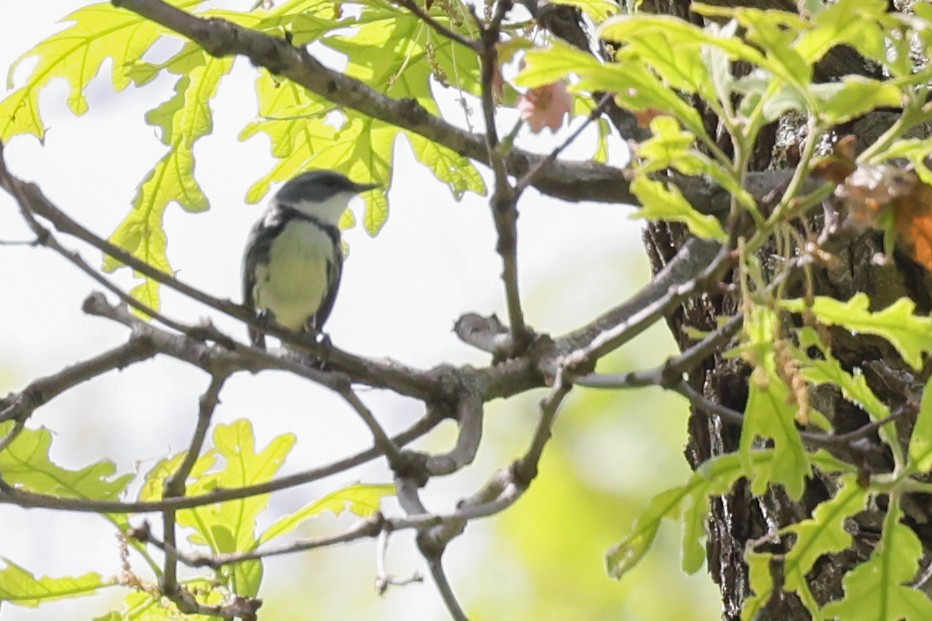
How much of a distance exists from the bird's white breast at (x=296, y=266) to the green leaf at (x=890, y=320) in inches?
109

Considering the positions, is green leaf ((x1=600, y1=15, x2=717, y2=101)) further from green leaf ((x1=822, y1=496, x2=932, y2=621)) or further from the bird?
the bird

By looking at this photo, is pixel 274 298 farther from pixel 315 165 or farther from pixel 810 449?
pixel 810 449

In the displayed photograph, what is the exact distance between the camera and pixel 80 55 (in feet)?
8.04

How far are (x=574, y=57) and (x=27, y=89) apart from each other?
1525mm

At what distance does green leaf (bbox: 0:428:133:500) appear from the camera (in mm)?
2059

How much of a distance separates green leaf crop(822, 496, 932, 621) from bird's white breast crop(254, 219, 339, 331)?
270cm

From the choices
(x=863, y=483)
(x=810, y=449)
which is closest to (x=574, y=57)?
(x=863, y=483)

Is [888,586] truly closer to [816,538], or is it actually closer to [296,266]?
[816,538]

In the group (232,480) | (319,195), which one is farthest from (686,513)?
(319,195)

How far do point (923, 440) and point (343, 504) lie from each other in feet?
3.84

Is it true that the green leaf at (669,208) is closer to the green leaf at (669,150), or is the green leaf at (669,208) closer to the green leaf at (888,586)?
the green leaf at (669,150)

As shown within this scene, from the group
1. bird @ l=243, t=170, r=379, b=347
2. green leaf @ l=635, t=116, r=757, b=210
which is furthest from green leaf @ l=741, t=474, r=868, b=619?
bird @ l=243, t=170, r=379, b=347

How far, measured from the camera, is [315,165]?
2.72 metres

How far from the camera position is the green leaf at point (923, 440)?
1.49 m
